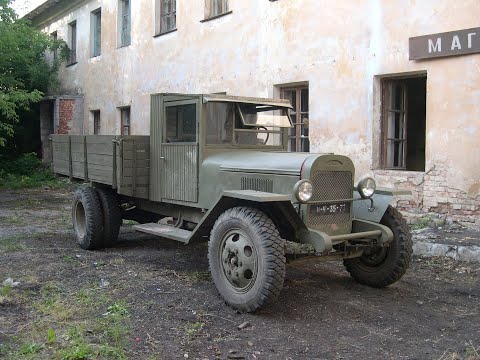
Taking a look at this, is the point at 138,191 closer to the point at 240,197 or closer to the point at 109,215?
the point at 109,215

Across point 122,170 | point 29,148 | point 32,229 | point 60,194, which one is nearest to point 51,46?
point 29,148

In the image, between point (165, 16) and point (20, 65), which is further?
point (20, 65)

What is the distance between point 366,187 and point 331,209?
0.43m

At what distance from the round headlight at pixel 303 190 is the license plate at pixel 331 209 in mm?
273

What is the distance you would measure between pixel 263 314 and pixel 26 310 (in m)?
1.94

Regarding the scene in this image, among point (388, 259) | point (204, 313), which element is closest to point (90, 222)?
point (204, 313)

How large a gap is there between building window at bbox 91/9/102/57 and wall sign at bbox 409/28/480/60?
11.9m

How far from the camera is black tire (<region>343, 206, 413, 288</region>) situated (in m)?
5.05

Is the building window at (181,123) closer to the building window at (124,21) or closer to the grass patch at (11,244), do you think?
the grass patch at (11,244)

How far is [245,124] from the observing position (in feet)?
19.1

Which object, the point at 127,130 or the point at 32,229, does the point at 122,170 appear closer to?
the point at 32,229

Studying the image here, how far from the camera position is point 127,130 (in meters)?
15.6

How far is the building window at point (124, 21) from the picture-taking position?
15367 mm

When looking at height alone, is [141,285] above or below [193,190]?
below
